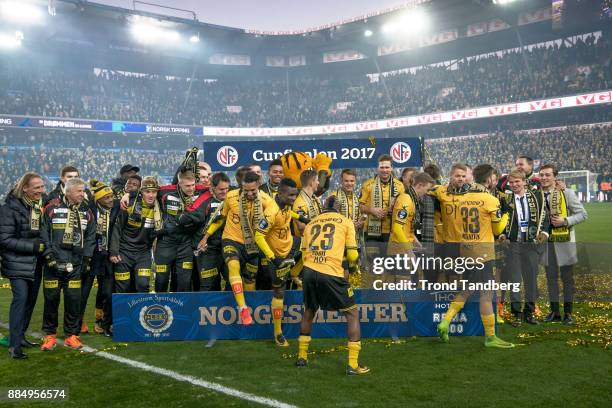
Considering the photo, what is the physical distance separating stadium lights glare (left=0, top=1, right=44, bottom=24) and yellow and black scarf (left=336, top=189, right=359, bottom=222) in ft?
139

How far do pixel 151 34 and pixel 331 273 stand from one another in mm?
47306

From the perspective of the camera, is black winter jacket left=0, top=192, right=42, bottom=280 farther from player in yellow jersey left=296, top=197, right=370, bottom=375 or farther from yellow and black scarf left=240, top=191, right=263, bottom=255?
player in yellow jersey left=296, top=197, right=370, bottom=375

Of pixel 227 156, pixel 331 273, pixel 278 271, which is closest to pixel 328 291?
pixel 331 273

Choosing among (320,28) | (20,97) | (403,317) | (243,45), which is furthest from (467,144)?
(403,317)

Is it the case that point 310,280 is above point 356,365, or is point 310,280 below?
above

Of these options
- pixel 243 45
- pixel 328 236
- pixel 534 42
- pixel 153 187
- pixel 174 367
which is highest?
pixel 243 45

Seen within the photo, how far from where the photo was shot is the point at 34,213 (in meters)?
6.71

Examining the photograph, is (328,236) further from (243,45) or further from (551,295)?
(243,45)

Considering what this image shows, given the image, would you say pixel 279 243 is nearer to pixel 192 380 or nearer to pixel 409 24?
pixel 192 380

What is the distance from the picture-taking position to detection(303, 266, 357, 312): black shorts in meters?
5.70

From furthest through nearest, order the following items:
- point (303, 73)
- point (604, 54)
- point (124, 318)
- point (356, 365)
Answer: point (303, 73), point (604, 54), point (124, 318), point (356, 365)

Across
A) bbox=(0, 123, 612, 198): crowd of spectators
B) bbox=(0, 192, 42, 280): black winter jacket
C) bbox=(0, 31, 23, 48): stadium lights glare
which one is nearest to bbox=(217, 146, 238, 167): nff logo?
bbox=(0, 192, 42, 280): black winter jacket

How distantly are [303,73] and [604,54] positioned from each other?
2775cm

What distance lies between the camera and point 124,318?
7.20m
